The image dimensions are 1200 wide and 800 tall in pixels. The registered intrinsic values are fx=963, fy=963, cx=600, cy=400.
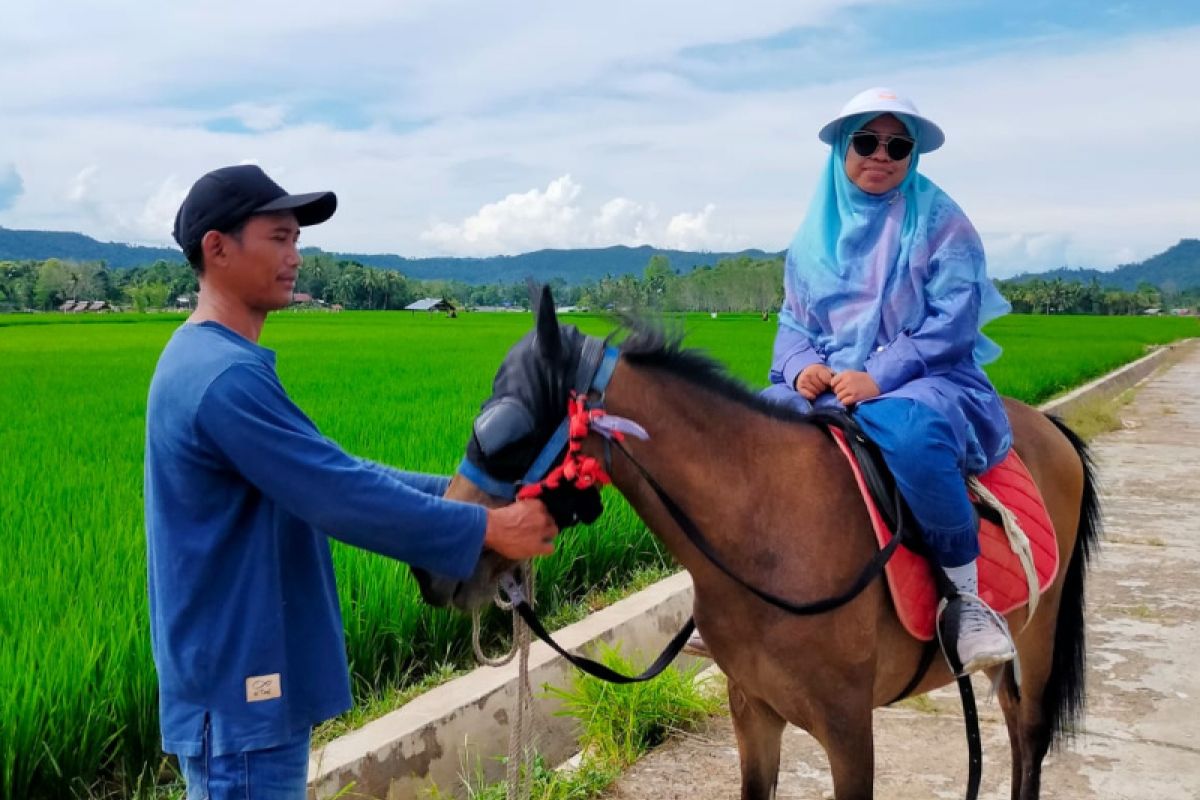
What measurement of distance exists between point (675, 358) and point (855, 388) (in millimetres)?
669

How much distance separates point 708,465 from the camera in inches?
88.5

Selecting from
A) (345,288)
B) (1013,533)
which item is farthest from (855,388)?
(345,288)

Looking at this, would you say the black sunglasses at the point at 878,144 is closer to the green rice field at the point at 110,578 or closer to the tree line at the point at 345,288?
the green rice field at the point at 110,578

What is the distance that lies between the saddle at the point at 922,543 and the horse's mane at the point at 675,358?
29 cm

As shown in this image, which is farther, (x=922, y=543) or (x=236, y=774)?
(x=922, y=543)

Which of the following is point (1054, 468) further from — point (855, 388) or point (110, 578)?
point (110, 578)

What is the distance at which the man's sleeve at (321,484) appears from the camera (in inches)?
67.5

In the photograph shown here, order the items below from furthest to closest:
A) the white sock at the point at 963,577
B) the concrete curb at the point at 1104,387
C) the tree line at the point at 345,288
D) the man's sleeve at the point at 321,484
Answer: the tree line at the point at 345,288 < the concrete curb at the point at 1104,387 < the white sock at the point at 963,577 < the man's sleeve at the point at 321,484

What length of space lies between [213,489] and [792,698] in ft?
4.67

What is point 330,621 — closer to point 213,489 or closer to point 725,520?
point 213,489

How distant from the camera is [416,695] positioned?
11.8 ft

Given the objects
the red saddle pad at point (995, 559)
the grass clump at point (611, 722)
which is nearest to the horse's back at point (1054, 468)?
the red saddle pad at point (995, 559)

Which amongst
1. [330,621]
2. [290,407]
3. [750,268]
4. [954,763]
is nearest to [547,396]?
[290,407]

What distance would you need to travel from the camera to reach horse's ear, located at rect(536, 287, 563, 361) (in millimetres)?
1915
